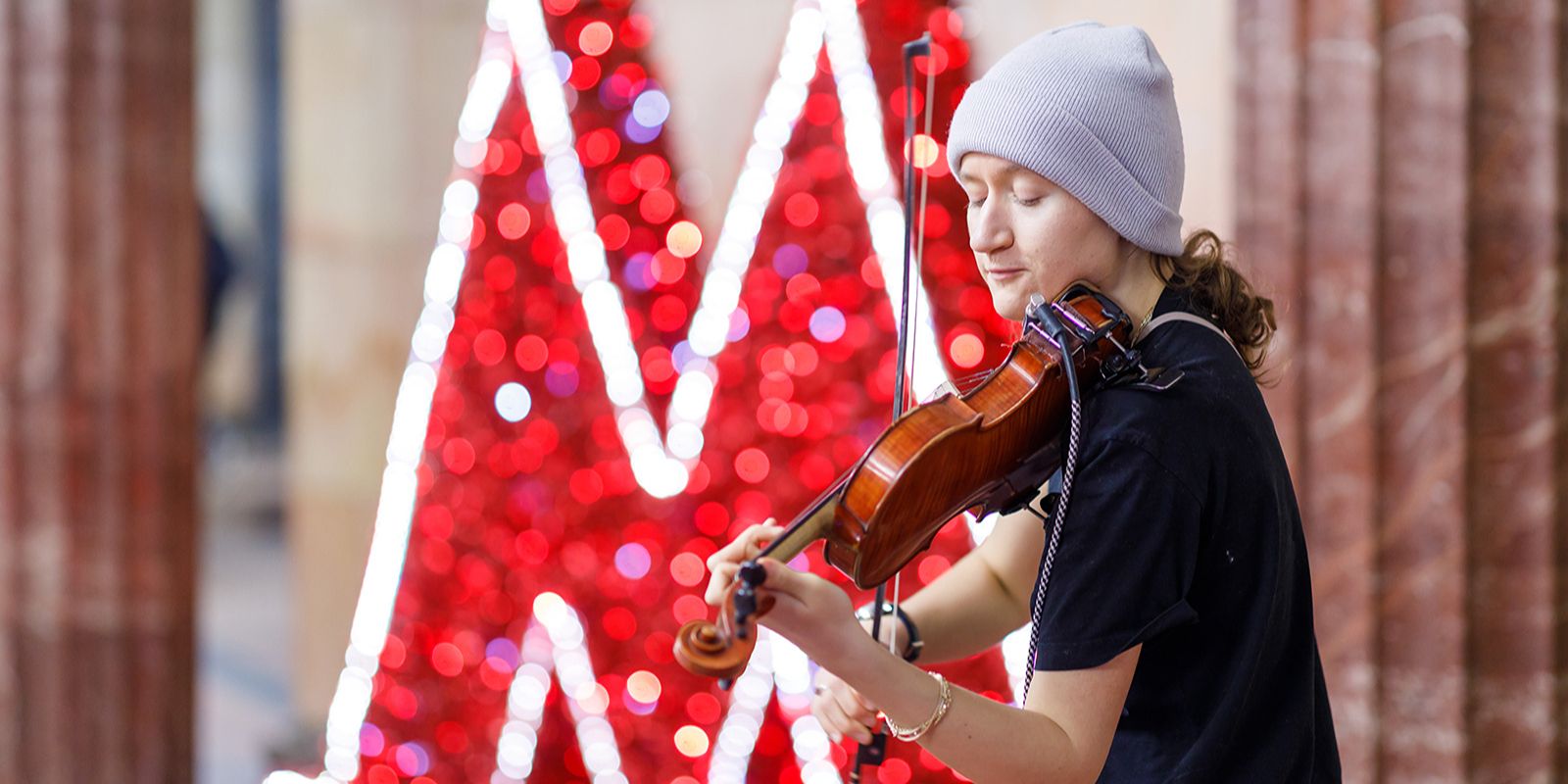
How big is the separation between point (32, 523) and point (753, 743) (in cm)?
151

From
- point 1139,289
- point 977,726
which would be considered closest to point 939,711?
point 977,726

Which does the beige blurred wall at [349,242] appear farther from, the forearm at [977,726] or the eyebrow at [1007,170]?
the forearm at [977,726]

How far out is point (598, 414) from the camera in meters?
2.77

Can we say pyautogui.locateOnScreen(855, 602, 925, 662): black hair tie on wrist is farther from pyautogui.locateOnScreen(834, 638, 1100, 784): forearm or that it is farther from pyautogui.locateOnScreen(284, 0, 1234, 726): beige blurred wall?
pyautogui.locateOnScreen(284, 0, 1234, 726): beige blurred wall

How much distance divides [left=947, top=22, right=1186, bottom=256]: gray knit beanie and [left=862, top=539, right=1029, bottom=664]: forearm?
0.43 m

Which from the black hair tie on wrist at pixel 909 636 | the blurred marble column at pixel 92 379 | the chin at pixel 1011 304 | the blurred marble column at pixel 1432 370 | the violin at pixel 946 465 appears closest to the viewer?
the violin at pixel 946 465

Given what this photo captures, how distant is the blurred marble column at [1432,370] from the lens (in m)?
2.31

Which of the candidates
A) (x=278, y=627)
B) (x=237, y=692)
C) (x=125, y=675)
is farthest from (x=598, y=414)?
(x=278, y=627)

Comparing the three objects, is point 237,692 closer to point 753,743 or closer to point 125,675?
point 125,675

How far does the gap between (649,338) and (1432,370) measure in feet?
4.68

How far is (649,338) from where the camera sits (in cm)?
279

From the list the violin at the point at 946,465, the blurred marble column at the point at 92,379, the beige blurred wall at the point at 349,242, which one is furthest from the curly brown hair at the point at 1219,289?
the beige blurred wall at the point at 349,242

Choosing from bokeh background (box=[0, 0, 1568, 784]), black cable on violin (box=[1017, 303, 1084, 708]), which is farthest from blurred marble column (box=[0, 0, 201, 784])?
black cable on violin (box=[1017, 303, 1084, 708])

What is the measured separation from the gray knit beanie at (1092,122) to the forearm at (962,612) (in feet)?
1.40
